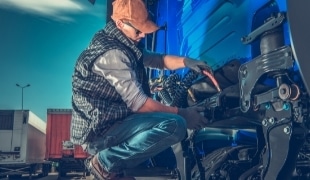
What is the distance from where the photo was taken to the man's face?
2277mm

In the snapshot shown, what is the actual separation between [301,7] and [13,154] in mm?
12074

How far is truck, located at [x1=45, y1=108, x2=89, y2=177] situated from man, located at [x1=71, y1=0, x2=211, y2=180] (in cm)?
1177

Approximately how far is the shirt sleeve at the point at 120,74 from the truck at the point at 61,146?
11.9 metres

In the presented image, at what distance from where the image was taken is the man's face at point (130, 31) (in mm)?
2277

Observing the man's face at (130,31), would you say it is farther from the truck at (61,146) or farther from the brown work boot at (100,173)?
the truck at (61,146)

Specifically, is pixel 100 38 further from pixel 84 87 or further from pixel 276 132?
pixel 276 132

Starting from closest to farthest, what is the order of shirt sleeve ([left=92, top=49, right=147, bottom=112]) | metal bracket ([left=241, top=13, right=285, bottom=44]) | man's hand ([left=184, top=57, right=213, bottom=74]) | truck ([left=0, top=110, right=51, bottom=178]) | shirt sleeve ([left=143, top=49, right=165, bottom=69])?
metal bracket ([left=241, top=13, right=285, bottom=44])
shirt sleeve ([left=92, top=49, right=147, bottom=112])
man's hand ([left=184, top=57, right=213, bottom=74])
shirt sleeve ([left=143, top=49, right=165, bottom=69])
truck ([left=0, top=110, right=51, bottom=178])

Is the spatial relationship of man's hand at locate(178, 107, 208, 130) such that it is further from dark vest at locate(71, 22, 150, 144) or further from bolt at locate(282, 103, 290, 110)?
bolt at locate(282, 103, 290, 110)

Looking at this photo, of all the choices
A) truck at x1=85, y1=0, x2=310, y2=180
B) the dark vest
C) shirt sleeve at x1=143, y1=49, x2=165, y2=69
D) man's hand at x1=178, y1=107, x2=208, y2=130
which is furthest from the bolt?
shirt sleeve at x1=143, y1=49, x2=165, y2=69

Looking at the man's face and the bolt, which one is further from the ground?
the man's face

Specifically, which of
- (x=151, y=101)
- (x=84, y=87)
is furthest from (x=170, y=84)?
(x=84, y=87)

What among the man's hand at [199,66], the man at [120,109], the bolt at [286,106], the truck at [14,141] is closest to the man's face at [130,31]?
the man at [120,109]

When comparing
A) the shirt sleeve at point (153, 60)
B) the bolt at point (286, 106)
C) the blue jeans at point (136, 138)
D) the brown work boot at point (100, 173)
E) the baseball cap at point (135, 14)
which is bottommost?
the brown work boot at point (100, 173)

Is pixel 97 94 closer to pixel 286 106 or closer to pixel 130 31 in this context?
pixel 130 31
